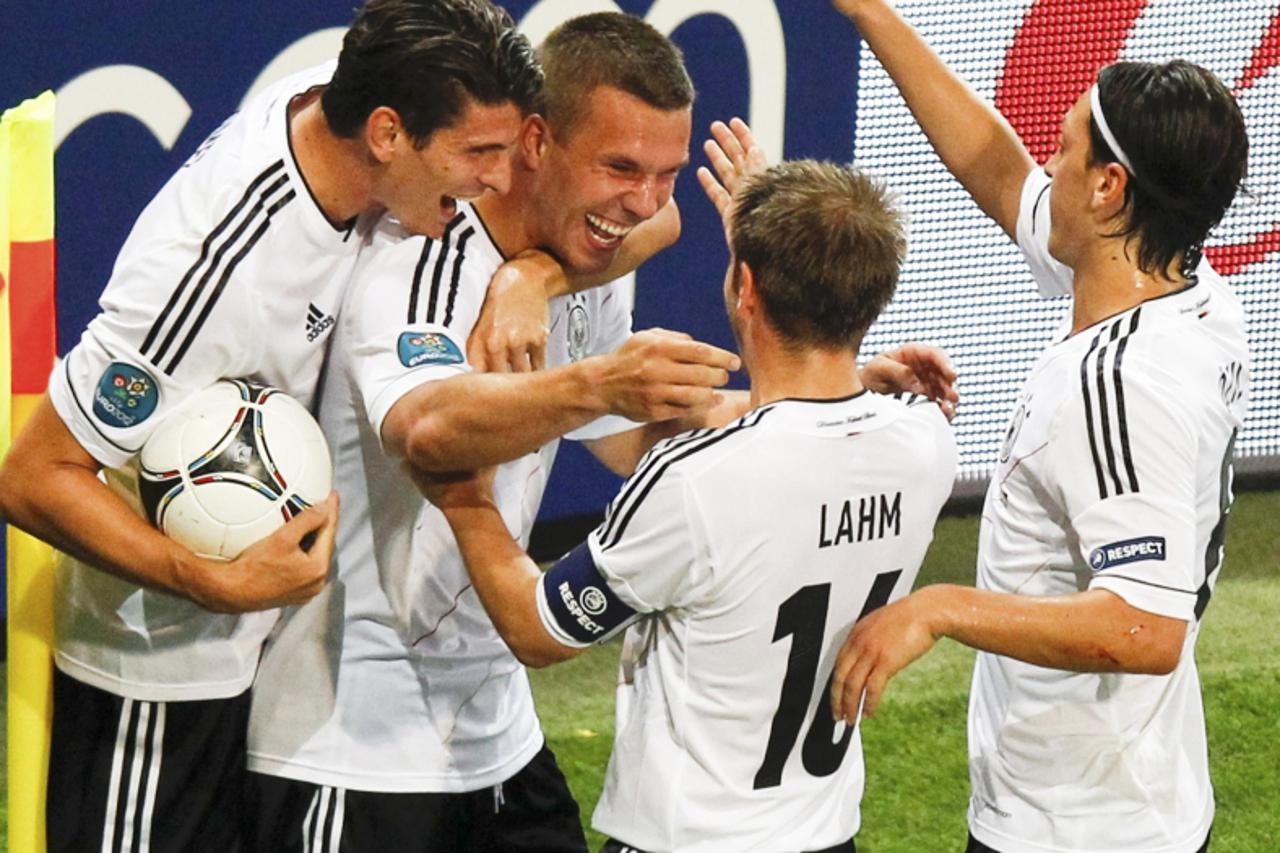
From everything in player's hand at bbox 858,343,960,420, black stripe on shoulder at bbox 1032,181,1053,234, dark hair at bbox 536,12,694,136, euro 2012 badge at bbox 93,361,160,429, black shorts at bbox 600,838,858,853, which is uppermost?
dark hair at bbox 536,12,694,136

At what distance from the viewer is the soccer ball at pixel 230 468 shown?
3.13m

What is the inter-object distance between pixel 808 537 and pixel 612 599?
12.8 inches

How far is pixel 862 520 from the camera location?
2.96 meters

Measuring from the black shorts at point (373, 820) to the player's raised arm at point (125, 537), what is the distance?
425 mm

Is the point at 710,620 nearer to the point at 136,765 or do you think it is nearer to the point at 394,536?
the point at 394,536

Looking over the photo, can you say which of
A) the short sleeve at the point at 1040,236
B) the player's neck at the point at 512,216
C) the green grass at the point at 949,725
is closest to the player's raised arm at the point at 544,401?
the player's neck at the point at 512,216

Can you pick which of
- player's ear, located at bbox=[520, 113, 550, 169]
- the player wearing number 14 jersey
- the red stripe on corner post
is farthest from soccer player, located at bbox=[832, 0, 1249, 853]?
the red stripe on corner post

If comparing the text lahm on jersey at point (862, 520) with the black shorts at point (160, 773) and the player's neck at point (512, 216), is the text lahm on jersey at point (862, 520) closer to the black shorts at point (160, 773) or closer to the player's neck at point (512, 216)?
the player's neck at point (512, 216)

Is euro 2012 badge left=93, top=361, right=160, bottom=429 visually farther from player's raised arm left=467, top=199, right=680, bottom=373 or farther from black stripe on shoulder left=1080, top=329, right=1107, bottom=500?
black stripe on shoulder left=1080, top=329, right=1107, bottom=500

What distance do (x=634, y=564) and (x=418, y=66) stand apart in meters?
0.95

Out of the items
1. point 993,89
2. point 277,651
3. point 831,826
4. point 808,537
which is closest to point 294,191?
point 277,651

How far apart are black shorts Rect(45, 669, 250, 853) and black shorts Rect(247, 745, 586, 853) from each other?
0.21ft

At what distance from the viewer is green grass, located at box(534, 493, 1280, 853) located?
5129 mm

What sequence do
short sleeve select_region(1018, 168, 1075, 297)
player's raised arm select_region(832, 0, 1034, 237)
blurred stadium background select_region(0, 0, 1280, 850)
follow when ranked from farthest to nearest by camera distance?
blurred stadium background select_region(0, 0, 1280, 850) < player's raised arm select_region(832, 0, 1034, 237) < short sleeve select_region(1018, 168, 1075, 297)
